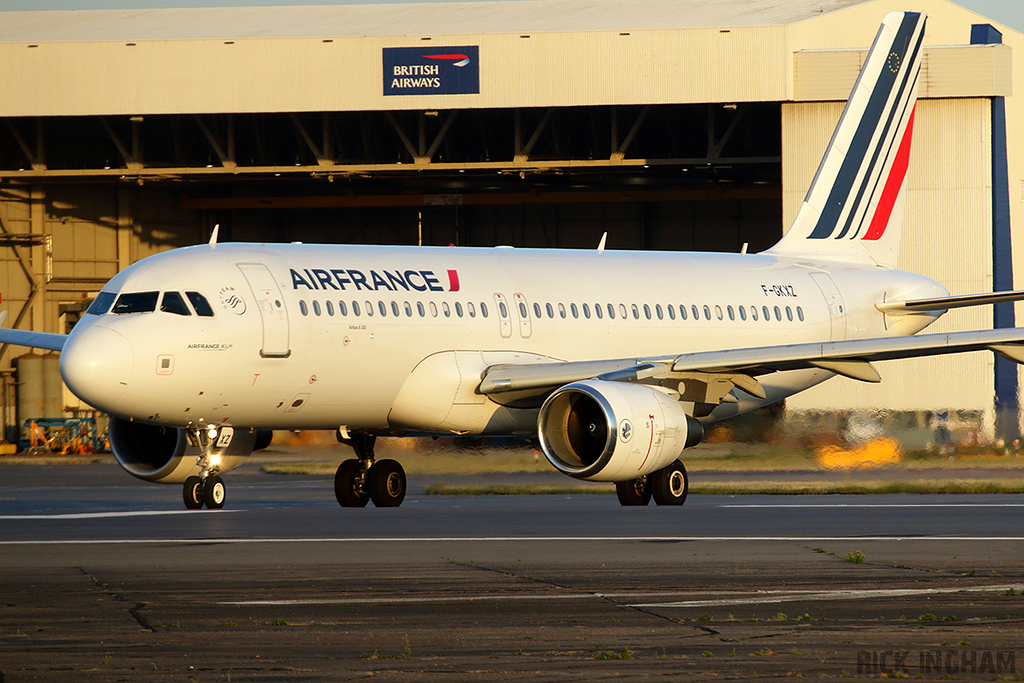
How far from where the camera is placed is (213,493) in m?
18.5

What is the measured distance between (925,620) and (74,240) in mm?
45284

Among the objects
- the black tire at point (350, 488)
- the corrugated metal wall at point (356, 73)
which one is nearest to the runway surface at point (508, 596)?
the black tire at point (350, 488)

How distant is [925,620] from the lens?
28.7ft

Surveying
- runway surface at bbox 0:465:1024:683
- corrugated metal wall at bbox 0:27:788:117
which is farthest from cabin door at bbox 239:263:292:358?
corrugated metal wall at bbox 0:27:788:117

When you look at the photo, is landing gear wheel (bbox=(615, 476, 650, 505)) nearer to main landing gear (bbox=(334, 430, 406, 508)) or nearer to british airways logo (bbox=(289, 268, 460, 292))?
main landing gear (bbox=(334, 430, 406, 508))

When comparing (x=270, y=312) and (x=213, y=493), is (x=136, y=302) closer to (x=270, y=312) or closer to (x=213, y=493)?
(x=270, y=312)

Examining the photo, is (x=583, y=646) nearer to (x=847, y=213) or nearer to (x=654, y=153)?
(x=847, y=213)

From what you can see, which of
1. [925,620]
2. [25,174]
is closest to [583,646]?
[925,620]

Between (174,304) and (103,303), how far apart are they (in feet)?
3.22

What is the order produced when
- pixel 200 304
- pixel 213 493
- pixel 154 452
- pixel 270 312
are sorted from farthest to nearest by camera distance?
1. pixel 154 452
2. pixel 270 312
3. pixel 213 493
4. pixel 200 304

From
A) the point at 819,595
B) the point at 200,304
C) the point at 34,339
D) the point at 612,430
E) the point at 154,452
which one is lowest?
the point at 819,595

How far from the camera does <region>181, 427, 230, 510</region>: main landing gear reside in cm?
1848

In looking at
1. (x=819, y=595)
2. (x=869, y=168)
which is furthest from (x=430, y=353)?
(x=869, y=168)

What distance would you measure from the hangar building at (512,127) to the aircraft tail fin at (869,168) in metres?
4.89
